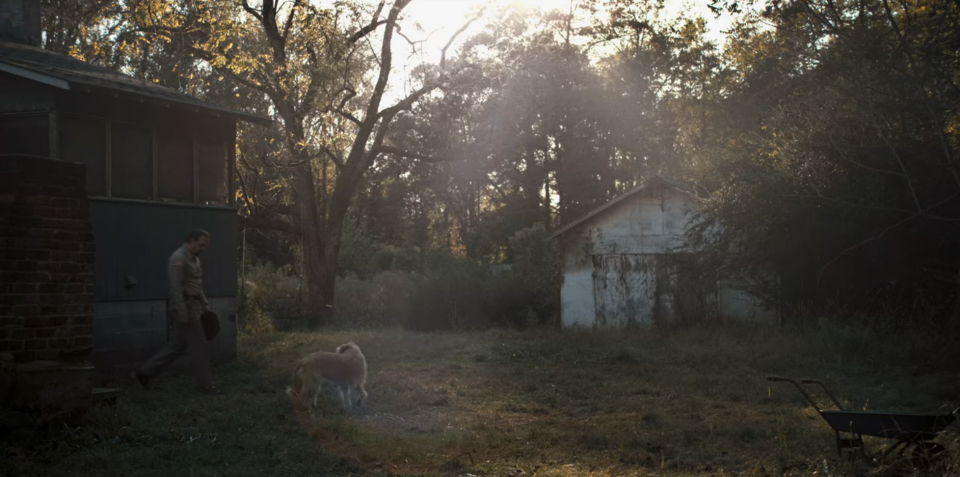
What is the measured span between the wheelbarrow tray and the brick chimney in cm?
1482

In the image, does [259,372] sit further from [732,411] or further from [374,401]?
[732,411]

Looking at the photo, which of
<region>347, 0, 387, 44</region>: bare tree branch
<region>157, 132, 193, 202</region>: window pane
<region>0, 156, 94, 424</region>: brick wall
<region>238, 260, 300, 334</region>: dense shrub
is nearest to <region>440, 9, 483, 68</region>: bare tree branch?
<region>347, 0, 387, 44</region>: bare tree branch

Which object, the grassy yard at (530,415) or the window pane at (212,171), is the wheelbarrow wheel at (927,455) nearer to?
the grassy yard at (530,415)

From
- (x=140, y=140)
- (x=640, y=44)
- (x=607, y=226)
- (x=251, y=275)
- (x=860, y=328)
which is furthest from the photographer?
(x=640, y=44)

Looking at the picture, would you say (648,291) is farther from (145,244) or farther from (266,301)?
(145,244)

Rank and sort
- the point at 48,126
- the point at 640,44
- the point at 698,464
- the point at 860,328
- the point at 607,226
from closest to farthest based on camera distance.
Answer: the point at 698,464 < the point at 48,126 < the point at 860,328 < the point at 607,226 < the point at 640,44

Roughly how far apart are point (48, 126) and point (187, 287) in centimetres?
411

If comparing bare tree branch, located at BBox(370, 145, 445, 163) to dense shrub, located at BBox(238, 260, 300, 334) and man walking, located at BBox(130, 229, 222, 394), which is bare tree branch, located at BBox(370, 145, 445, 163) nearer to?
dense shrub, located at BBox(238, 260, 300, 334)

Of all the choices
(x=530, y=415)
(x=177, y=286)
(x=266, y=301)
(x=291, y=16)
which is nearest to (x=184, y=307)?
(x=177, y=286)

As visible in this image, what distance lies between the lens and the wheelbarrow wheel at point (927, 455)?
6302 millimetres

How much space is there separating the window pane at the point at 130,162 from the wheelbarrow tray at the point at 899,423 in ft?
36.6

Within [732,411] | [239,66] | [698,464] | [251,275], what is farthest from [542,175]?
[698,464]

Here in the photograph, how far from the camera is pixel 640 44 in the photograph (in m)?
42.7

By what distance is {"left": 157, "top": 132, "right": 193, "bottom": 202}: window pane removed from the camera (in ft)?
47.5
